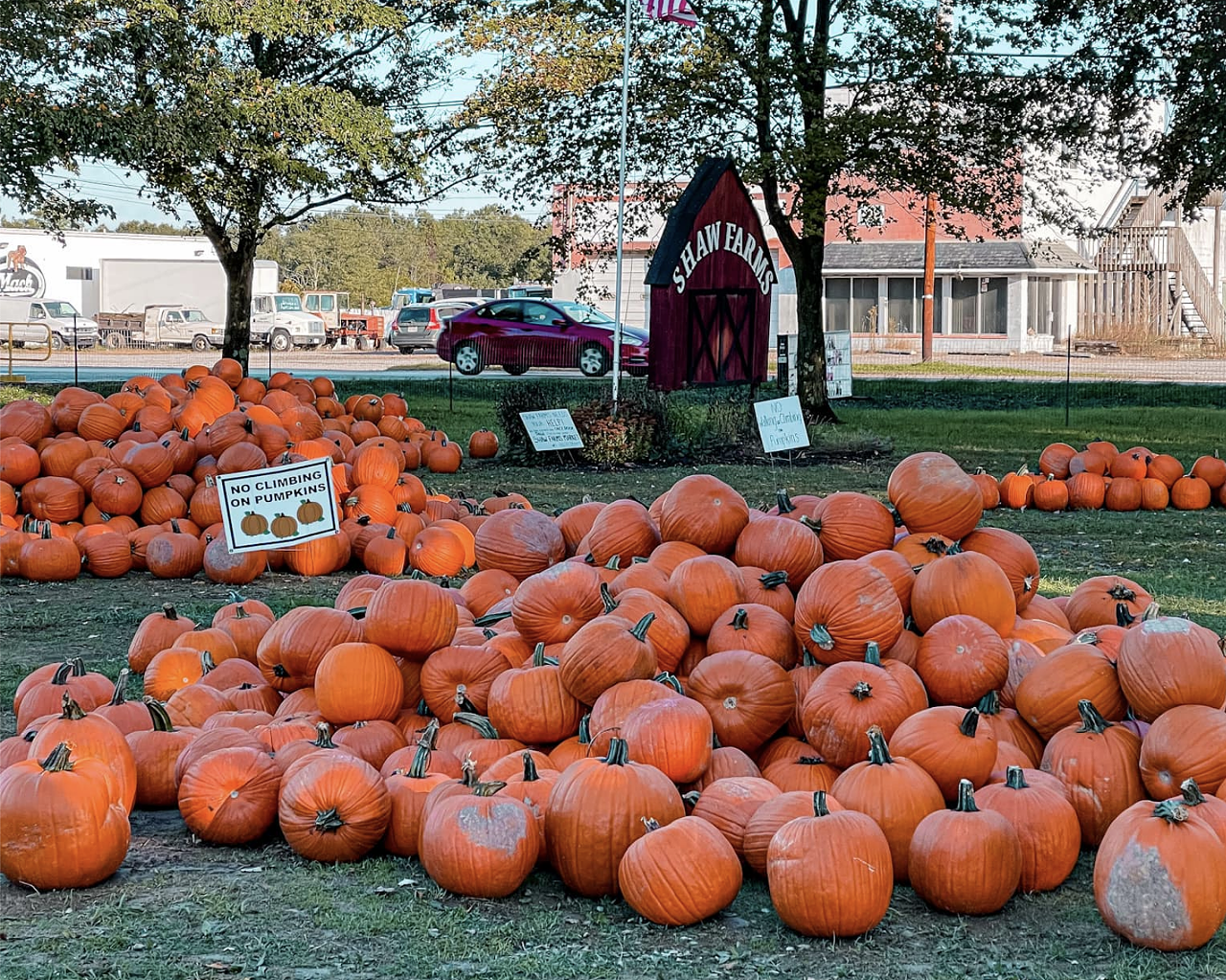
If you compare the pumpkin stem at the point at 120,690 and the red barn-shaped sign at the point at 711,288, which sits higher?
the red barn-shaped sign at the point at 711,288

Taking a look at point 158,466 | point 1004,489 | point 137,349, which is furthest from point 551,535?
point 137,349

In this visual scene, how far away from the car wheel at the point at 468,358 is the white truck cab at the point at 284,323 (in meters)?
17.3

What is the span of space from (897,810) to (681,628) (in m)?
1.00

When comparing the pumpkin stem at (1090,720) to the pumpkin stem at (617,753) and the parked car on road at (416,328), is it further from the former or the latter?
the parked car on road at (416,328)

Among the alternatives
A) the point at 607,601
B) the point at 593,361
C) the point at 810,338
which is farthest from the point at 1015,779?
the point at 593,361

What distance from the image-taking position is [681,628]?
419 centimetres

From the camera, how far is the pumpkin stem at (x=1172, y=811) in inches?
122

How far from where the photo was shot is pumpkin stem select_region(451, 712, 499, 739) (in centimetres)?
397

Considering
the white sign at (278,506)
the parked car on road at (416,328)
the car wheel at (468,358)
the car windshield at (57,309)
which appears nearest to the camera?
the white sign at (278,506)

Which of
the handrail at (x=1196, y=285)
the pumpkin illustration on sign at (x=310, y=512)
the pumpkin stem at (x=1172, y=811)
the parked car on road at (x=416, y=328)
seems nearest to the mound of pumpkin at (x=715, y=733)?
the pumpkin stem at (x=1172, y=811)

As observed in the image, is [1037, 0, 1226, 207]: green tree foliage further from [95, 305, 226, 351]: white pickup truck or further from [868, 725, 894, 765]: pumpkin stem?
[95, 305, 226, 351]: white pickup truck

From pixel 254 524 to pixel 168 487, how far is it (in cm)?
152

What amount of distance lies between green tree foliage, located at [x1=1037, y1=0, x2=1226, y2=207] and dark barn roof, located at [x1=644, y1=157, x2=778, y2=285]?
4.73 m

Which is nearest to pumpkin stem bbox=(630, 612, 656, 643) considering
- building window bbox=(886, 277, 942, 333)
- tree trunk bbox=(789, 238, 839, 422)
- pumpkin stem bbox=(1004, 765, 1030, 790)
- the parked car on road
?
pumpkin stem bbox=(1004, 765, 1030, 790)
